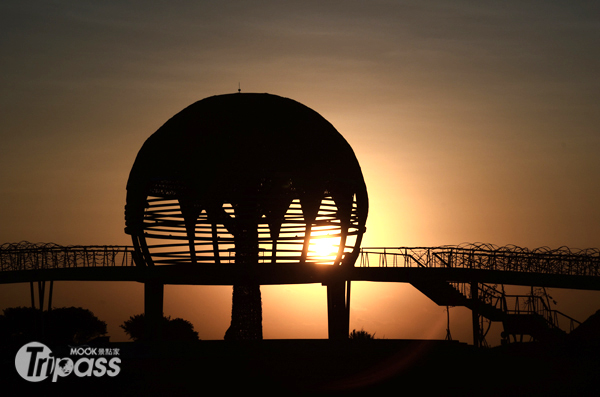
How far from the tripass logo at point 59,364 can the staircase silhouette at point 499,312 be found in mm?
14269

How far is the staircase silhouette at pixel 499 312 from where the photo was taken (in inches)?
1113

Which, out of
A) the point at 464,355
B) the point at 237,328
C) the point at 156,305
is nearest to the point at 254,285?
the point at 237,328

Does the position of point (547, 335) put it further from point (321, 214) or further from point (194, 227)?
point (194, 227)

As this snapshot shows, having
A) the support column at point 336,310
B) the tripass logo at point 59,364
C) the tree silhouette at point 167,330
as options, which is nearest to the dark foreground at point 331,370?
the tripass logo at point 59,364

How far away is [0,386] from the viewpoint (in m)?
18.0

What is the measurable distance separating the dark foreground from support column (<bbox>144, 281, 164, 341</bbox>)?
15.1 feet

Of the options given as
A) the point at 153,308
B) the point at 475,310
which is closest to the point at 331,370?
the point at 153,308

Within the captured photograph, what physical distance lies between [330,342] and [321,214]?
423 cm

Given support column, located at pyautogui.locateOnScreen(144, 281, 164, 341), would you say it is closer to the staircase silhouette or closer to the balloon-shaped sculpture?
the balloon-shaped sculpture

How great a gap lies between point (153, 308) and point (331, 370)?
9.54 metres

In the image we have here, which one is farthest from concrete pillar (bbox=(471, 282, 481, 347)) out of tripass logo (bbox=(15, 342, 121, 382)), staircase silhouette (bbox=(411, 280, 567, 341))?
tripass logo (bbox=(15, 342, 121, 382))

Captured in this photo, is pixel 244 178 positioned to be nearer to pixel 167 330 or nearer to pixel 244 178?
pixel 244 178

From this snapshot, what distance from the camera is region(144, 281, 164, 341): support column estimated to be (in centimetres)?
2648

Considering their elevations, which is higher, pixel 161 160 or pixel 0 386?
pixel 161 160
